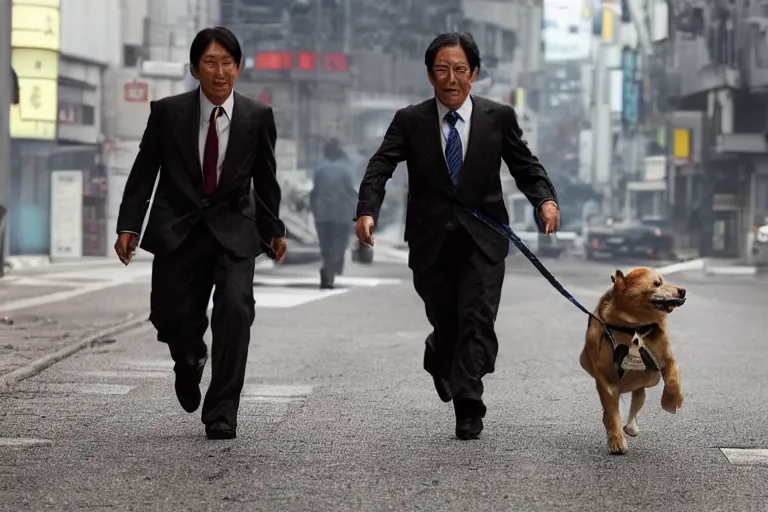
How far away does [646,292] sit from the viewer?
21.6 feet

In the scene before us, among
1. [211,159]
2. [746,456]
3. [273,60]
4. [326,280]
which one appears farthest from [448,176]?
[273,60]

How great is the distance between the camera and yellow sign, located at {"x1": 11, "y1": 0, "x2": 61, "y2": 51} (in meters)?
35.5

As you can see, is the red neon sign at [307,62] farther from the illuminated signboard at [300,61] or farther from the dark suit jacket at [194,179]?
the dark suit jacket at [194,179]

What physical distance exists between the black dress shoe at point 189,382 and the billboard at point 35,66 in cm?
2856

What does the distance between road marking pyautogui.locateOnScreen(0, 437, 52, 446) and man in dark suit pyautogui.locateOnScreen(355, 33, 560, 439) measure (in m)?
1.66

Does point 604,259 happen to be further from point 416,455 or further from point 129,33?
point 416,455

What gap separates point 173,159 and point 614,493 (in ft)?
8.49

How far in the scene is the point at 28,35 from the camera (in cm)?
3591

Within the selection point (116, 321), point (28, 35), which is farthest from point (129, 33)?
point (116, 321)

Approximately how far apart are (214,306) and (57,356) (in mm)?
4329

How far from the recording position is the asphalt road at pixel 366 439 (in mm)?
5855

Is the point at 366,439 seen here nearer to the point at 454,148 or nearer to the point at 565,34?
the point at 454,148

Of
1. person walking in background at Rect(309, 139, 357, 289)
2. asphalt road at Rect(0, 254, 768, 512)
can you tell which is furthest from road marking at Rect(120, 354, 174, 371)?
person walking in background at Rect(309, 139, 357, 289)

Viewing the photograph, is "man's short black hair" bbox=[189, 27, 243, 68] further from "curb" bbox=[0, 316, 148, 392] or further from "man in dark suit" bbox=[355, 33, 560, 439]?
"curb" bbox=[0, 316, 148, 392]
